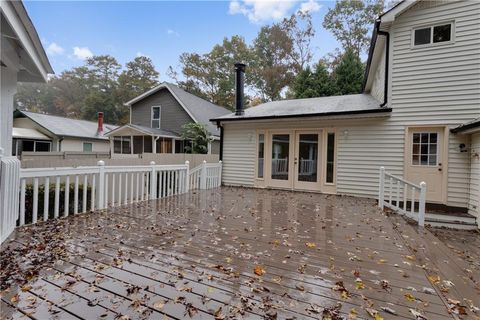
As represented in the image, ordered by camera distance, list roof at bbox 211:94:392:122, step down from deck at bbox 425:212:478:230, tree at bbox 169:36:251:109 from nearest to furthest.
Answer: step down from deck at bbox 425:212:478:230, roof at bbox 211:94:392:122, tree at bbox 169:36:251:109

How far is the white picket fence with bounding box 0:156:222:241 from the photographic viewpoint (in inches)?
135

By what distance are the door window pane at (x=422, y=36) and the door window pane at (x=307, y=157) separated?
353 cm

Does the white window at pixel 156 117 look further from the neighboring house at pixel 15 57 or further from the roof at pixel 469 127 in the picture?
the roof at pixel 469 127

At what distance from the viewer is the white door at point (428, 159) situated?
6785mm

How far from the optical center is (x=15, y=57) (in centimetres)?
358

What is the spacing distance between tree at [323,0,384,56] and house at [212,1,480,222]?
14995 millimetres

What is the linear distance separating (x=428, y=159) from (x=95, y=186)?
7889 mm

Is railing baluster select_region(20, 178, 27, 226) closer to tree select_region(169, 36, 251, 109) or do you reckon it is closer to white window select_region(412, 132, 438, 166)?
white window select_region(412, 132, 438, 166)

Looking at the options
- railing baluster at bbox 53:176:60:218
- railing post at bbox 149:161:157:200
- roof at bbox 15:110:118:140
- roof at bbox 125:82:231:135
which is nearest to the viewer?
railing baluster at bbox 53:176:60:218

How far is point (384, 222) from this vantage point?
491 centimetres

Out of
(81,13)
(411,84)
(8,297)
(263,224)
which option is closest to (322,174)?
(411,84)

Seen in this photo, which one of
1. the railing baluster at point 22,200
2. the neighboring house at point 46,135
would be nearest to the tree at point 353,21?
the neighboring house at point 46,135

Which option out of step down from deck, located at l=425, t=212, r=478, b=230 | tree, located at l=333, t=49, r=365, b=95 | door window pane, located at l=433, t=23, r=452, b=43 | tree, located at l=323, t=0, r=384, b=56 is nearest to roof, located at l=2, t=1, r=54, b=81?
step down from deck, located at l=425, t=212, r=478, b=230

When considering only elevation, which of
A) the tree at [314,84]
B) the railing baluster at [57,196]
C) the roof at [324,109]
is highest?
the tree at [314,84]
